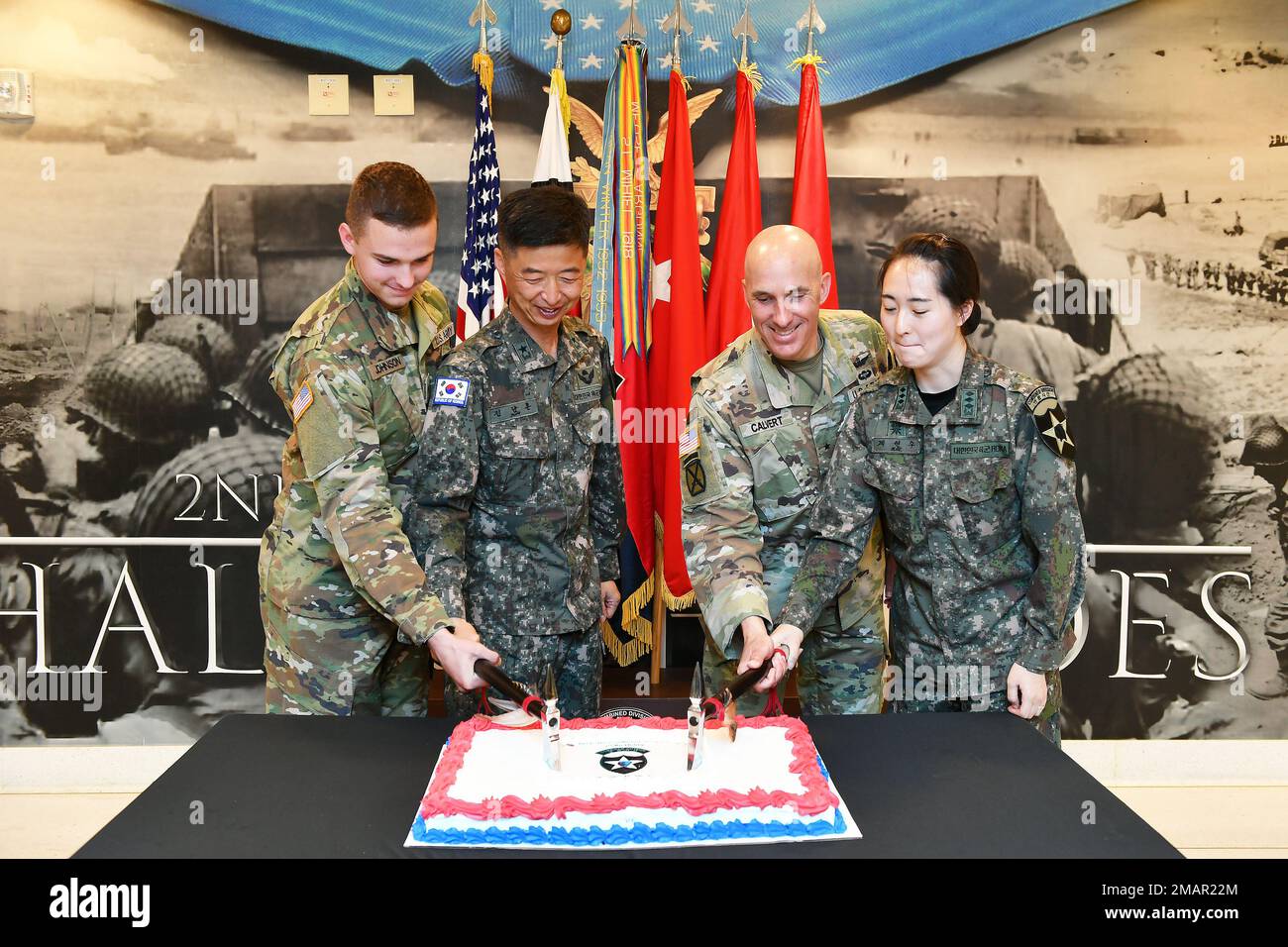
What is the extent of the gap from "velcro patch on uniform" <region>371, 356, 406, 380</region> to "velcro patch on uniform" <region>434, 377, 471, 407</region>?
0.12 m

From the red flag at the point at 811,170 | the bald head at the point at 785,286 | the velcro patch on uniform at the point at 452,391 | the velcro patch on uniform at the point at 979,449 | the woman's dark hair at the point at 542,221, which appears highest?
the red flag at the point at 811,170

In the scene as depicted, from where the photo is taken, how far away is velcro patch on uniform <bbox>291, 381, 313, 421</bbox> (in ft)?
7.85

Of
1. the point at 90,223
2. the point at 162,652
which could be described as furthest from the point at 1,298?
the point at 162,652

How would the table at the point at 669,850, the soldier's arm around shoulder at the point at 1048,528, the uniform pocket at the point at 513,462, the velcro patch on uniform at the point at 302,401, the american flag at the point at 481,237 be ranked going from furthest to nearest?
the american flag at the point at 481,237 → the uniform pocket at the point at 513,462 → the velcro patch on uniform at the point at 302,401 → the soldier's arm around shoulder at the point at 1048,528 → the table at the point at 669,850

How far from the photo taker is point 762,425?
8.49 feet

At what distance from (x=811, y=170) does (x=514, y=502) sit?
2134mm

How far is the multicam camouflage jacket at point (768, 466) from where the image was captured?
99.5 inches

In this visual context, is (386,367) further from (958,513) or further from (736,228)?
(736,228)

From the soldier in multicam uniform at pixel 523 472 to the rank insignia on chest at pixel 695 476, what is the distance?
254mm

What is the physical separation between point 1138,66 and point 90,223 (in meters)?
4.21

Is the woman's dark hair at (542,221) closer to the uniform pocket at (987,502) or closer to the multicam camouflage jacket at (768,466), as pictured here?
the multicam camouflage jacket at (768,466)

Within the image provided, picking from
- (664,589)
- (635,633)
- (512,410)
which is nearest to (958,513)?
(512,410)

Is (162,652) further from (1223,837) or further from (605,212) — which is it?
(1223,837)

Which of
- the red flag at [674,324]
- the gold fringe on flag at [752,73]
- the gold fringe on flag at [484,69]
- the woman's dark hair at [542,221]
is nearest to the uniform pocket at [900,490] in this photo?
the woman's dark hair at [542,221]
